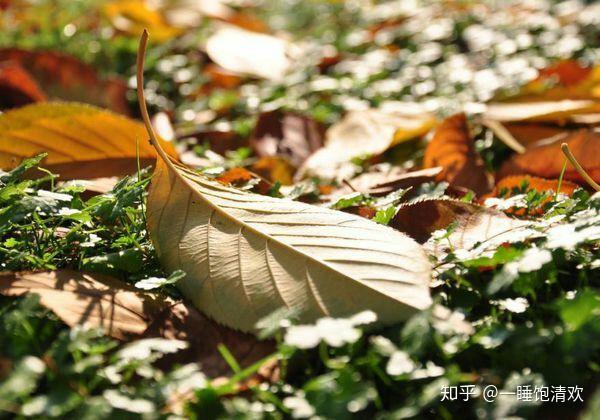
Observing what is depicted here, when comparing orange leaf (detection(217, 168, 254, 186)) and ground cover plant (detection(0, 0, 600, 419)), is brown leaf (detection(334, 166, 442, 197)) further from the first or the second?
orange leaf (detection(217, 168, 254, 186))

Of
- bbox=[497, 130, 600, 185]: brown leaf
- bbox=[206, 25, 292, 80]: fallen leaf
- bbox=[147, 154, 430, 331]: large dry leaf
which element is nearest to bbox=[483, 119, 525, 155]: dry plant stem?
bbox=[497, 130, 600, 185]: brown leaf

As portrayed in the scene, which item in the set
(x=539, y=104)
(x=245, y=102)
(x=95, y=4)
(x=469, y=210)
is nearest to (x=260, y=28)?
(x=95, y=4)

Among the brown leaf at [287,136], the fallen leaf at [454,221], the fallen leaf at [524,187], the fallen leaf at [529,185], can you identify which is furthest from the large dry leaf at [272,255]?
the brown leaf at [287,136]

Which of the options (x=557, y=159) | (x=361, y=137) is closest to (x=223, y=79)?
(x=361, y=137)

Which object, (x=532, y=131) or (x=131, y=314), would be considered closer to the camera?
(x=131, y=314)

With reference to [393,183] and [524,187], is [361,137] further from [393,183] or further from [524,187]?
[524,187]

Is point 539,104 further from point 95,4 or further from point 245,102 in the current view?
point 95,4
